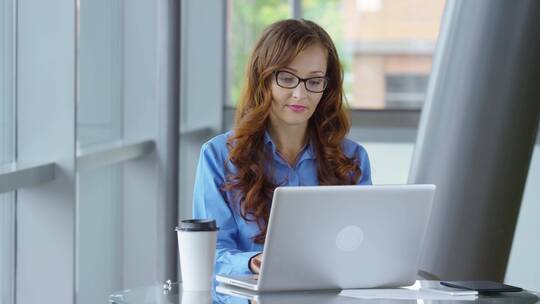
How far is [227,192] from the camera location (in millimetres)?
2852

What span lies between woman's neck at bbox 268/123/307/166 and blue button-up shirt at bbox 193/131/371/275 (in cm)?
2

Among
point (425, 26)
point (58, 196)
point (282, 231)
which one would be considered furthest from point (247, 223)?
point (425, 26)

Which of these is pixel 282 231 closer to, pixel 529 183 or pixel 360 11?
pixel 529 183

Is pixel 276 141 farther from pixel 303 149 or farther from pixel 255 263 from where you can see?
pixel 255 263

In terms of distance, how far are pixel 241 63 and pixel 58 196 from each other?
11.2ft

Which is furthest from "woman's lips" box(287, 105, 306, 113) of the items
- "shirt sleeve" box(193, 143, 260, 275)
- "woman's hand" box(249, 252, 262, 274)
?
"woman's hand" box(249, 252, 262, 274)

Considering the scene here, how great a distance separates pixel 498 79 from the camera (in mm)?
3834

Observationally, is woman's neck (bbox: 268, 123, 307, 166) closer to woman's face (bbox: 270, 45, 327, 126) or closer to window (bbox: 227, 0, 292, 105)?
woman's face (bbox: 270, 45, 327, 126)

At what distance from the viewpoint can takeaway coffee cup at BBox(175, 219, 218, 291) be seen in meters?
2.32

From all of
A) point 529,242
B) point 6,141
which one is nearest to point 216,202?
point 6,141

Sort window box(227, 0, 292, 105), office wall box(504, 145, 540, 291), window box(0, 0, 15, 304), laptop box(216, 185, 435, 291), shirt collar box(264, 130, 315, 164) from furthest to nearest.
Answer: window box(227, 0, 292, 105)
office wall box(504, 145, 540, 291)
window box(0, 0, 15, 304)
shirt collar box(264, 130, 315, 164)
laptop box(216, 185, 435, 291)

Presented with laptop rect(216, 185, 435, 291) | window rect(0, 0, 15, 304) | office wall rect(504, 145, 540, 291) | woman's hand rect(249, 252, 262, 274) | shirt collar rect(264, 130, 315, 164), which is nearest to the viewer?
laptop rect(216, 185, 435, 291)

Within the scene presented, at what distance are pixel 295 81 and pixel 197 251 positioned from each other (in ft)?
2.37

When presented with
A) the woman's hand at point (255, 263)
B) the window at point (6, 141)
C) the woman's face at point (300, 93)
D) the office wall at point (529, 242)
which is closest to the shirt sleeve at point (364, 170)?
the woman's face at point (300, 93)
